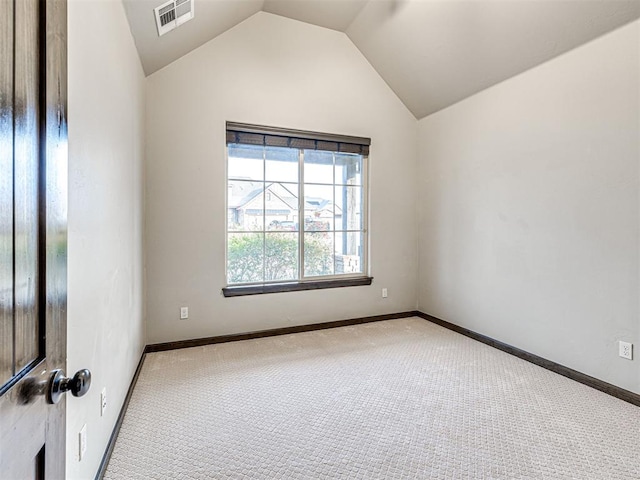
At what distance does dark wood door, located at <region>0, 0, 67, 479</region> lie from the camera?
532 millimetres

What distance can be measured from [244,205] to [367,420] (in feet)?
7.79

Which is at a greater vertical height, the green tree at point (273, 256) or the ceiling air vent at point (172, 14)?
the ceiling air vent at point (172, 14)

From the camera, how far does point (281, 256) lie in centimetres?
378

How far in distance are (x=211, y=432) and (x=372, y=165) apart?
318cm

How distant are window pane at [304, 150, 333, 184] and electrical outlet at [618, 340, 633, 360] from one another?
293cm

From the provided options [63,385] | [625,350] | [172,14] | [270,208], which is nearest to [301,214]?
[270,208]

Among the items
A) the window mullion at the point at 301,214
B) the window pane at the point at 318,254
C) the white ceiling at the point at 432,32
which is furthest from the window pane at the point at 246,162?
the white ceiling at the point at 432,32

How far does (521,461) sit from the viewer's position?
1.73m

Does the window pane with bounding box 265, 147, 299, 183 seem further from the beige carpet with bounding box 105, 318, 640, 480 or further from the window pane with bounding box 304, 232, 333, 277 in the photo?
the beige carpet with bounding box 105, 318, 640, 480

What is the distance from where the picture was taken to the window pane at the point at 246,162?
353cm

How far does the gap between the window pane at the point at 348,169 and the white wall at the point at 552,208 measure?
94 cm

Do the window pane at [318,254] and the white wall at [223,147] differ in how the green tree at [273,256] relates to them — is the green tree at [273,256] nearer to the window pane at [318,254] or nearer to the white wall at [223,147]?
the window pane at [318,254]

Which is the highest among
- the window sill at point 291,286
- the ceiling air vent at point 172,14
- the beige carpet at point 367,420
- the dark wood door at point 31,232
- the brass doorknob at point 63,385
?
the ceiling air vent at point 172,14

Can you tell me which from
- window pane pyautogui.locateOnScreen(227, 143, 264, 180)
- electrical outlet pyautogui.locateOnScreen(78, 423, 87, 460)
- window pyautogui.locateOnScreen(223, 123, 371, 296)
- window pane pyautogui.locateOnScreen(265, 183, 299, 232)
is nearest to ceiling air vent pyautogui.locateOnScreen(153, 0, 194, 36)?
window pyautogui.locateOnScreen(223, 123, 371, 296)
